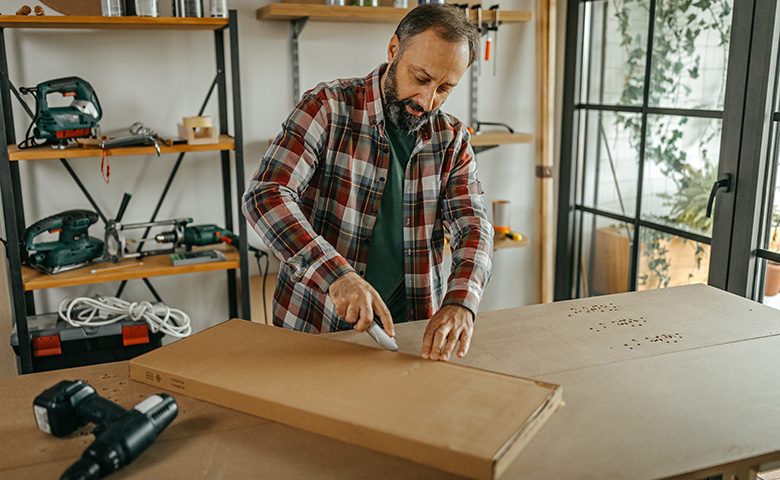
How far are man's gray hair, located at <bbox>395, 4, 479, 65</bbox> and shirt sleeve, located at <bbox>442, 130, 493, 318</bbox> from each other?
0.32 metres

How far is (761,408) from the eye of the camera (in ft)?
4.22

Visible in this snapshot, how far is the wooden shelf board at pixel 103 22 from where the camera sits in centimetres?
233

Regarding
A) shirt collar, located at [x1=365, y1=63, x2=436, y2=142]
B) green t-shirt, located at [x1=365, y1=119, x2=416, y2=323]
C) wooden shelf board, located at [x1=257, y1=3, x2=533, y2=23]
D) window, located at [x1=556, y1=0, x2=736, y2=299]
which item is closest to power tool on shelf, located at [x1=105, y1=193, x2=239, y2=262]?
wooden shelf board, located at [x1=257, y1=3, x2=533, y2=23]

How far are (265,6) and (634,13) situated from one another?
150cm

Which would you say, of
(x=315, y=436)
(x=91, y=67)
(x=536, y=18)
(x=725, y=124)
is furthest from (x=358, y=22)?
(x=315, y=436)

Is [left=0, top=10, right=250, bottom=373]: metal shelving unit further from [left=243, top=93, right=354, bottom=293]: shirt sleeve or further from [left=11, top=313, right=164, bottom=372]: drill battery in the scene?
[left=243, top=93, right=354, bottom=293]: shirt sleeve

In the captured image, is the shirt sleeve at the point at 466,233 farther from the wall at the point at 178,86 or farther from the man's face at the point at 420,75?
the wall at the point at 178,86

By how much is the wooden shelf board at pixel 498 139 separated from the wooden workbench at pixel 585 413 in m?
1.40

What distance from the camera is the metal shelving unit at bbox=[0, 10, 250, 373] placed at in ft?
7.73

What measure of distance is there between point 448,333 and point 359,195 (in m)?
0.47

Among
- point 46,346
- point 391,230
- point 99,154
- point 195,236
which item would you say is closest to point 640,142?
point 391,230

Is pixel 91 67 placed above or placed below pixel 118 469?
above

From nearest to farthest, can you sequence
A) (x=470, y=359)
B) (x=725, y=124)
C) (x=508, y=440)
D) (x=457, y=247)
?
(x=508, y=440) < (x=470, y=359) < (x=457, y=247) < (x=725, y=124)

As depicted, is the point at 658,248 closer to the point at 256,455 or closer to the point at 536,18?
the point at 536,18
